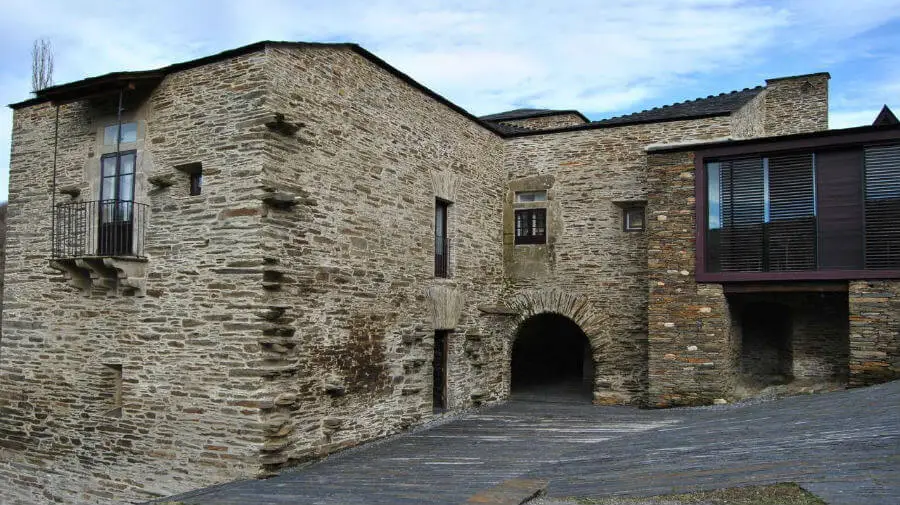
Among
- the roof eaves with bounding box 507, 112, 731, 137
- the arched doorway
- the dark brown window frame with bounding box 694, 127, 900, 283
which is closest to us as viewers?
the dark brown window frame with bounding box 694, 127, 900, 283

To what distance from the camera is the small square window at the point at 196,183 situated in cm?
947

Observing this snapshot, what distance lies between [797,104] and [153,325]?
1387 centimetres

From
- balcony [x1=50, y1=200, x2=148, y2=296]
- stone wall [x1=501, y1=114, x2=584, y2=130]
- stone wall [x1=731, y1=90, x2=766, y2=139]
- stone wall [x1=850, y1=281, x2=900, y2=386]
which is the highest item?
stone wall [x1=501, y1=114, x2=584, y2=130]

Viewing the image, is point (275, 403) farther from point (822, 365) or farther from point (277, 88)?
point (822, 365)

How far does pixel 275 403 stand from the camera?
867 centimetres

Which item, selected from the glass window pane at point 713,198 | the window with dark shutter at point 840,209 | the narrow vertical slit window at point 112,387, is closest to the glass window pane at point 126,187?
the narrow vertical slit window at point 112,387

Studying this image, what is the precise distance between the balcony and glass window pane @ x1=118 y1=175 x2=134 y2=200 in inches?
5.1

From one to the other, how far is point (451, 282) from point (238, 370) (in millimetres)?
4620

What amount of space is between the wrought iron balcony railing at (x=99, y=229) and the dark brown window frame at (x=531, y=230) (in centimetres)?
710

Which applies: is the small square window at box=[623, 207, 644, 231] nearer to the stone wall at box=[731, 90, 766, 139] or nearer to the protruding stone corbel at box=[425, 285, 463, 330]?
the stone wall at box=[731, 90, 766, 139]

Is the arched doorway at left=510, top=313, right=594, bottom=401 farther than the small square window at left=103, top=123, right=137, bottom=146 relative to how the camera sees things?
Yes

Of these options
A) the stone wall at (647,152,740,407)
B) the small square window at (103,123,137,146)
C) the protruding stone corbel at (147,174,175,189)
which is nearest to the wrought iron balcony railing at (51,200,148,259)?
the protruding stone corbel at (147,174,175,189)

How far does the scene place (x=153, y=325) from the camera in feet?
30.9

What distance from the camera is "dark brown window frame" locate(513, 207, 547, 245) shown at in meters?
14.0
